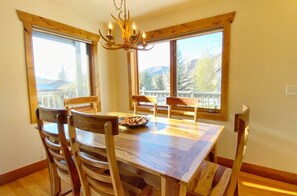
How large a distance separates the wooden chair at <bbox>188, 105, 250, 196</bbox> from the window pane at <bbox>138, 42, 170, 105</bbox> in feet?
5.58

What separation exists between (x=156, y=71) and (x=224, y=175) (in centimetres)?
209

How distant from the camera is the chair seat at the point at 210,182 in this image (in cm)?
111


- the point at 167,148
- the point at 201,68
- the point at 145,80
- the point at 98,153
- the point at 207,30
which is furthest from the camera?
the point at 145,80

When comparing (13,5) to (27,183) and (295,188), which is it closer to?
(27,183)

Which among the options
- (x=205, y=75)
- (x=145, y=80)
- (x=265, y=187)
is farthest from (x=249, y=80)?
(x=145, y=80)

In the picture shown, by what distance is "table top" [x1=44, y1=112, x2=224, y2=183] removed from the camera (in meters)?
0.91

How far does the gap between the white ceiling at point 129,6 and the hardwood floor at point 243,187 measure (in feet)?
7.99

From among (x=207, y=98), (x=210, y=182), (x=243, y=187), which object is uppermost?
(x=207, y=98)

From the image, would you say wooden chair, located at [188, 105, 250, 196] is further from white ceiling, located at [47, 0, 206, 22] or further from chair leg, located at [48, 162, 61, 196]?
white ceiling, located at [47, 0, 206, 22]

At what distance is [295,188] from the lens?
1839mm

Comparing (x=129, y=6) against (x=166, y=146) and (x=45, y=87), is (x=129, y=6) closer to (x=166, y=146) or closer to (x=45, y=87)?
(x=45, y=87)

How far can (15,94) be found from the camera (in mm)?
2037

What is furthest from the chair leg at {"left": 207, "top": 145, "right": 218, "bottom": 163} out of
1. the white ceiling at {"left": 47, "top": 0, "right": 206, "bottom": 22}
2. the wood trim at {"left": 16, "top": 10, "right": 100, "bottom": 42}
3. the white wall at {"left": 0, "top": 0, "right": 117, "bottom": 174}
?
the wood trim at {"left": 16, "top": 10, "right": 100, "bottom": 42}

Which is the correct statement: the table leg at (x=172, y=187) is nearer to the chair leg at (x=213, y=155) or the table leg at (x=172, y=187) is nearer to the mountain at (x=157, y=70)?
the chair leg at (x=213, y=155)
